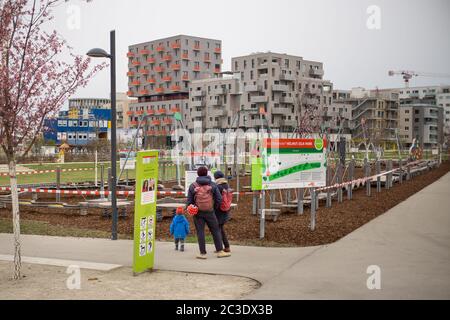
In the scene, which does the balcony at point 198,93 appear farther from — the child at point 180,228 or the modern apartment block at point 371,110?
the child at point 180,228

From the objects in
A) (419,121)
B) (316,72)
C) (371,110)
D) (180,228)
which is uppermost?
(316,72)

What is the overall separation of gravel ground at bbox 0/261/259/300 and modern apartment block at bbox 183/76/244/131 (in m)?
80.4

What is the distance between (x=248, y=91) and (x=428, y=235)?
79137 mm

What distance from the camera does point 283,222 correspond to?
15234 millimetres

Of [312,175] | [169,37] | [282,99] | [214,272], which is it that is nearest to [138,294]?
[214,272]

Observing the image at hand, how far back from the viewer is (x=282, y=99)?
89.8m

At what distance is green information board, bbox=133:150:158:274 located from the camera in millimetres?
8984

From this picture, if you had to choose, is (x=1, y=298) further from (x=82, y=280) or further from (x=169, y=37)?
(x=169, y=37)

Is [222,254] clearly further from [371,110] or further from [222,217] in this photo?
[371,110]

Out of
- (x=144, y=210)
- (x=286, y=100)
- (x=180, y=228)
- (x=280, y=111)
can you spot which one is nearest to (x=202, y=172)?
(x=180, y=228)

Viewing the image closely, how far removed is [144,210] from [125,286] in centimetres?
131

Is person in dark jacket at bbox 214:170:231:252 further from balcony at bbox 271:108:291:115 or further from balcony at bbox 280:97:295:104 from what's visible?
balcony at bbox 280:97:295:104

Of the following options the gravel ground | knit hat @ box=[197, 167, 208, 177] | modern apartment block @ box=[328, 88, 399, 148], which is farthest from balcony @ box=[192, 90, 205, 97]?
the gravel ground

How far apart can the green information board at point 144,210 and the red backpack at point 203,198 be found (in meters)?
1.11
